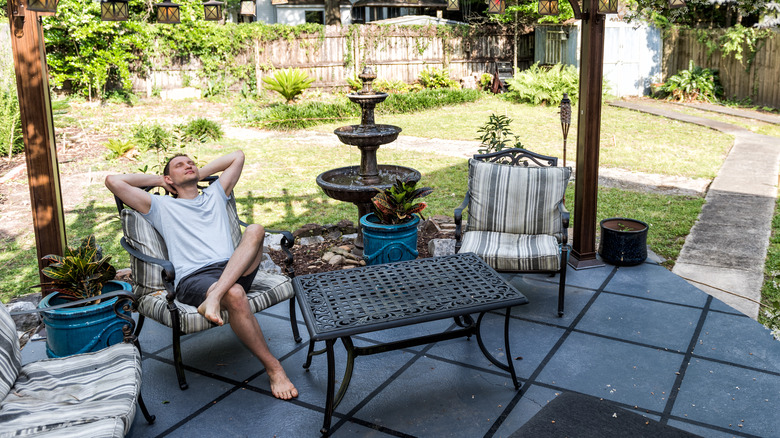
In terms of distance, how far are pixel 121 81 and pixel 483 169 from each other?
40.8ft

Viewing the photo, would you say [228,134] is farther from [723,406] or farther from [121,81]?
[723,406]

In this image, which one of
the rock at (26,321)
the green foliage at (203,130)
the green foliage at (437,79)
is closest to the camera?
the rock at (26,321)

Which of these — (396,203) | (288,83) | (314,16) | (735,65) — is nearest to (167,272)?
(396,203)

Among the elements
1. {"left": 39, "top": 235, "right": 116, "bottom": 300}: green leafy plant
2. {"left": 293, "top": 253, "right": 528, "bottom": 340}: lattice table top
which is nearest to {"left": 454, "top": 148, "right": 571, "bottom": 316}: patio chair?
{"left": 293, "top": 253, "right": 528, "bottom": 340}: lattice table top

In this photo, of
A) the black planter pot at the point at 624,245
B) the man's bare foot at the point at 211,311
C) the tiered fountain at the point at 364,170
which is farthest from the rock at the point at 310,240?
the man's bare foot at the point at 211,311

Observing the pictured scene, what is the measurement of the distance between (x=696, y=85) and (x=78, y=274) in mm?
14646

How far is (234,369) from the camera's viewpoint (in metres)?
3.42

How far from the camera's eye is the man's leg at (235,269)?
9.99 feet

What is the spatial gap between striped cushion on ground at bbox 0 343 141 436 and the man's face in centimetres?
113

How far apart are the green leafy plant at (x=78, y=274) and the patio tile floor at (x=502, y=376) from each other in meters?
0.51

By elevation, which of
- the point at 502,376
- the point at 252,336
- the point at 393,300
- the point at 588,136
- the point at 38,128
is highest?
the point at 38,128

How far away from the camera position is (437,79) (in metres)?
16.5

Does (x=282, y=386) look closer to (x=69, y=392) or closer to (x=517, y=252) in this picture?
(x=69, y=392)

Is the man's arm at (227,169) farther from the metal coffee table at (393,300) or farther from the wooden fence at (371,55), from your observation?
the wooden fence at (371,55)
